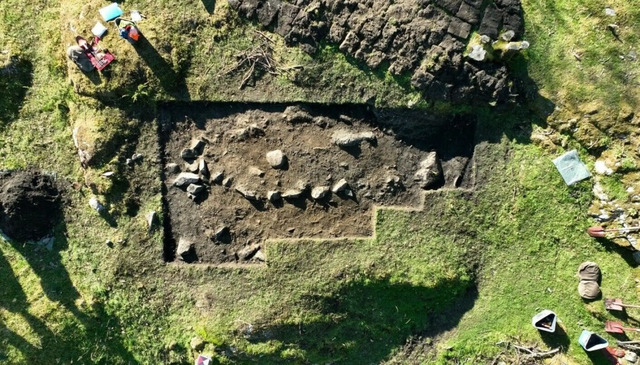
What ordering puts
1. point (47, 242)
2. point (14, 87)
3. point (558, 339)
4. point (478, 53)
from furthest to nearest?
point (14, 87)
point (47, 242)
point (558, 339)
point (478, 53)

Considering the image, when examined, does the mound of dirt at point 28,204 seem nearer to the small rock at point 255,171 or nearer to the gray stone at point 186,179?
the gray stone at point 186,179

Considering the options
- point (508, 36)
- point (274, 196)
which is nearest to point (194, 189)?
point (274, 196)

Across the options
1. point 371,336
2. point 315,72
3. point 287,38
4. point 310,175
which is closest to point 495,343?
point 371,336

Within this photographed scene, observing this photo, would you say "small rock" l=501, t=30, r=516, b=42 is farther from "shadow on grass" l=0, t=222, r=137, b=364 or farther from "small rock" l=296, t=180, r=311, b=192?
"shadow on grass" l=0, t=222, r=137, b=364

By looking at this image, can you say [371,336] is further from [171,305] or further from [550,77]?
[550,77]

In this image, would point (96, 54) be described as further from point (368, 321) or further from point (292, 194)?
point (368, 321)

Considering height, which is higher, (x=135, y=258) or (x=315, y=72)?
(x=315, y=72)
